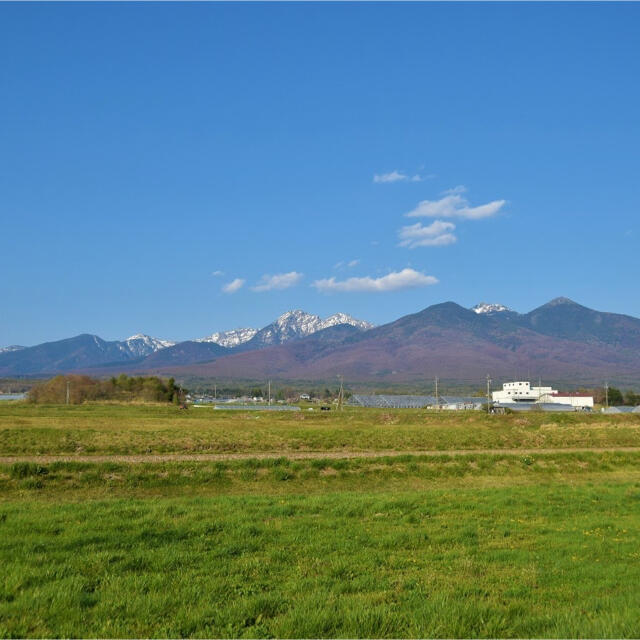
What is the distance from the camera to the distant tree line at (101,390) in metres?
135

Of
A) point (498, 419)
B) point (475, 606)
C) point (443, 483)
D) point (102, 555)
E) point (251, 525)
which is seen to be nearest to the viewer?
point (475, 606)

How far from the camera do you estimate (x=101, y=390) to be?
14025cm

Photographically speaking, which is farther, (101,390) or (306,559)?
(101,390)

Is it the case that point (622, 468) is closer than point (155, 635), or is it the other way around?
point (155, 635)

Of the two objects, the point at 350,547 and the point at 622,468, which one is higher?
the point at 350,547

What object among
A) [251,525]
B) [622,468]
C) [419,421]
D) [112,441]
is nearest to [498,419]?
[419,421]

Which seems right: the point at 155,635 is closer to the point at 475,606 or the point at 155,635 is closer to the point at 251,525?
the point at 475,606

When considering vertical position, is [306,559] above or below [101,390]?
above

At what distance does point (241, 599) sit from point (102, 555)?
10.9 feet

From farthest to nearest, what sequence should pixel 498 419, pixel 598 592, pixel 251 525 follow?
pixel 498 419
pixel 251 525
pixel 598 592

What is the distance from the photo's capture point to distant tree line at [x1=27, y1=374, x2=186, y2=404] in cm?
13475

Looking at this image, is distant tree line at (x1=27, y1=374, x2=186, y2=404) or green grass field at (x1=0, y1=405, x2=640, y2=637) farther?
distant tree line at (x1=27, y1=374, x2=186, y2=404)

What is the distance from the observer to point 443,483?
25.5 m

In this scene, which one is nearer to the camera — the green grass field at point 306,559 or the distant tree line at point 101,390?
the green grass field at point 306,559
